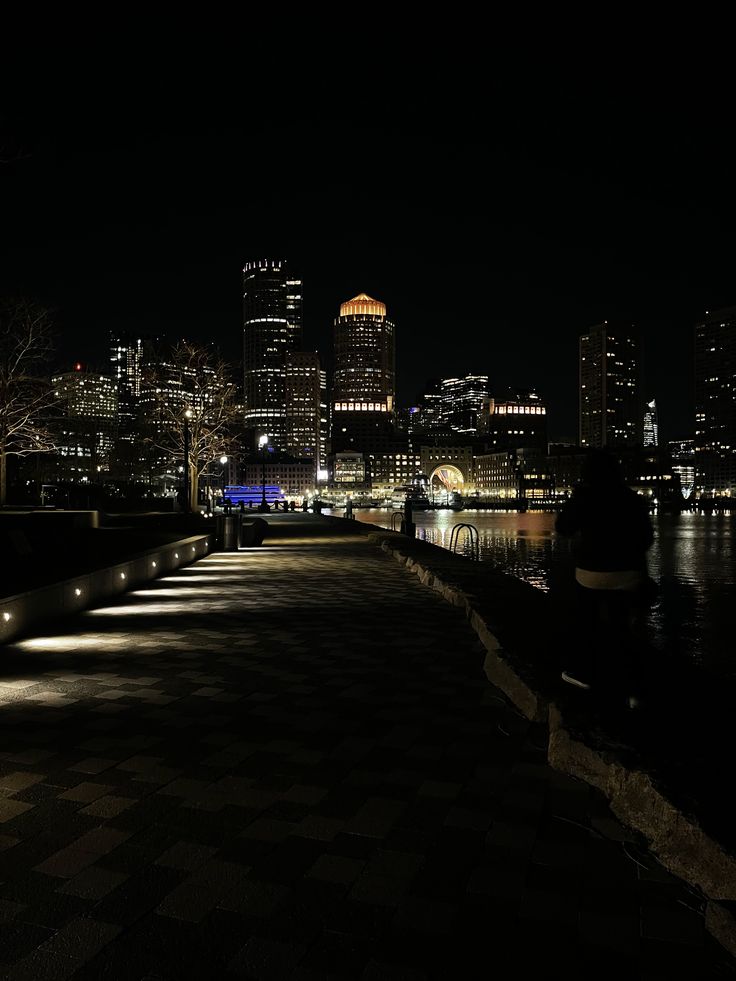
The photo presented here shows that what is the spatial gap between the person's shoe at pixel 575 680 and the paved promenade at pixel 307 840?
441 millimetres

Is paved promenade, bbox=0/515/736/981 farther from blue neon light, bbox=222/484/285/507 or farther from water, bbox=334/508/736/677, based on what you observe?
blue neon light, bbox=222/484/285/507

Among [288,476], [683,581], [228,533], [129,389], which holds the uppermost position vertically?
[129,389]

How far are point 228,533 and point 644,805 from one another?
2077 cm

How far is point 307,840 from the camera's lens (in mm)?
3395

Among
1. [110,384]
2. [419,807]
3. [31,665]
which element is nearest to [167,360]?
[110,384]

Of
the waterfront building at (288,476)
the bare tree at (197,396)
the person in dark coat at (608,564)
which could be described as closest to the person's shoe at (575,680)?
the person in dark coat at (608,564)

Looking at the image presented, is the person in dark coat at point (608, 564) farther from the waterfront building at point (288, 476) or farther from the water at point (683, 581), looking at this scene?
the waterfront building at point (288, 476)

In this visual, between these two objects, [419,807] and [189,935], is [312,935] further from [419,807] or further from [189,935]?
[419,807]

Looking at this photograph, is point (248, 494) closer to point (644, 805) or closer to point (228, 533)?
point (228, 533)

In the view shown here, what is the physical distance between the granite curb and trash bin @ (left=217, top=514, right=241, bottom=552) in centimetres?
1814

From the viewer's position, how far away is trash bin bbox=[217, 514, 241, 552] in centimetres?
2316

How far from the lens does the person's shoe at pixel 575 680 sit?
507cm

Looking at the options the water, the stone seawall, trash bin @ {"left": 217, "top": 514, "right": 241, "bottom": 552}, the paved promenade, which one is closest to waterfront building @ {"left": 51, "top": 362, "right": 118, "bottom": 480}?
the water

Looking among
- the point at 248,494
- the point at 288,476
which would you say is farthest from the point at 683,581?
the point at 288,476
